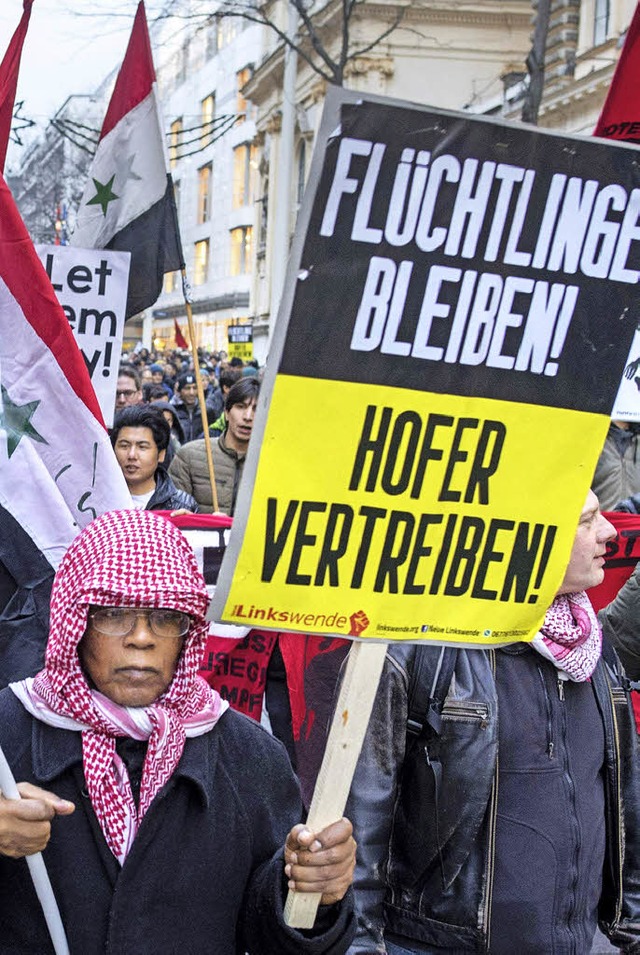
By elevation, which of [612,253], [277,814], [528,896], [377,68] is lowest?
[528,896]

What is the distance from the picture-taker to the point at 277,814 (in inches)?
104

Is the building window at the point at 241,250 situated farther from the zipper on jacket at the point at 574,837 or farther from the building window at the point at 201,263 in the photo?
the zipper on jacket at the point at 574,837

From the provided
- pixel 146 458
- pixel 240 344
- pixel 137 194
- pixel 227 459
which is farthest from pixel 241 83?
pixel 146 458

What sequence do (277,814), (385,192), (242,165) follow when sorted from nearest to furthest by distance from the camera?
(385,192)
(277,814)
(242,165)

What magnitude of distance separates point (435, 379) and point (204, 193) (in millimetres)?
70336

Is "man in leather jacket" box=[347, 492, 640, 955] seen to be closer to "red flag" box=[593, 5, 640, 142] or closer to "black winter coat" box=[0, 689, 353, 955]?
"black winter coat" box=[0, 689, 353, 955]

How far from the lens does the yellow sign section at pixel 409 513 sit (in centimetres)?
223

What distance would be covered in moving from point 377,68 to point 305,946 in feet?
117

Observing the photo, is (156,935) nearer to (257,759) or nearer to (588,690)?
(257,759)

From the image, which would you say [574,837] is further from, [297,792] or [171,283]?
[171,283]

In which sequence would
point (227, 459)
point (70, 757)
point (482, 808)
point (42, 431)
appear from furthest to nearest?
1. point (227, 459)
2. point (42, 431)
3. point (482, 808)
4. point (70, 757)

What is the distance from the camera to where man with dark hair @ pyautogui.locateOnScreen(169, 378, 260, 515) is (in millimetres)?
7570

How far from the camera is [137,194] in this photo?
6.29m

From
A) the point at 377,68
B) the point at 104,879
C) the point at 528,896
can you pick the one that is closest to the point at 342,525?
the point at 104,879
